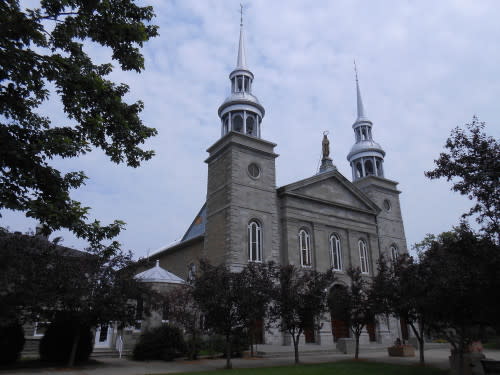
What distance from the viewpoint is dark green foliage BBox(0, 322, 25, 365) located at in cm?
1709

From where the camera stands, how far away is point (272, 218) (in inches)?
1177

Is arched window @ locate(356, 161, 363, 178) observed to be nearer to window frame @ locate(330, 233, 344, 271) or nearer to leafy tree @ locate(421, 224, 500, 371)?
window frame @ locate(330, 233, 344, 271)

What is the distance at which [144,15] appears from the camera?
9281mm

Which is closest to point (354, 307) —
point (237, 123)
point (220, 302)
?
point (220, 302)

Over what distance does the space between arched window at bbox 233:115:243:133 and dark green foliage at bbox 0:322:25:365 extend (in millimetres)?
20703

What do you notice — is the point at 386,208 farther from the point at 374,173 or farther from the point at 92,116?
the point at 92,116

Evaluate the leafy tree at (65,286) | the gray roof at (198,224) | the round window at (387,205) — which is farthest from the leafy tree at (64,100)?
the round window at (387,205)

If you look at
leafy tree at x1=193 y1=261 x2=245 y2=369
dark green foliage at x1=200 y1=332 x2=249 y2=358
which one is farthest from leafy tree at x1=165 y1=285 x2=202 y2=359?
leafy tree at x1=193 y1=261 x2=245 y2=369

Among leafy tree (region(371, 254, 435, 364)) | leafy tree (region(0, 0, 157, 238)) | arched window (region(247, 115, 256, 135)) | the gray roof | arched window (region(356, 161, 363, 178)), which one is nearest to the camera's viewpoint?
leafy tree (region(0, 0, 157, 238))

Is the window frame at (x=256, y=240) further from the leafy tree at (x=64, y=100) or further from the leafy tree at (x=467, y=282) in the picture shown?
the leafy tree at (x=64, y=100)

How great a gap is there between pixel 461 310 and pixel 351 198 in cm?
2210

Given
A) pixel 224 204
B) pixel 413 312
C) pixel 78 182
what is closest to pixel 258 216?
pixel 224 204

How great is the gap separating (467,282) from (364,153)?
96.0 ft

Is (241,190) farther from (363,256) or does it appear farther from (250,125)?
(363,256)
